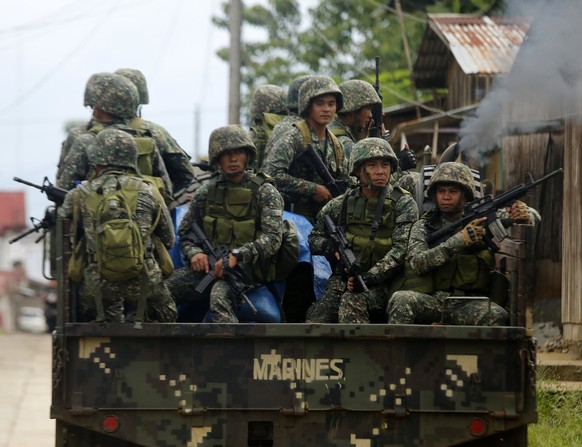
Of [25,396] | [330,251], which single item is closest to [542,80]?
[330,251]

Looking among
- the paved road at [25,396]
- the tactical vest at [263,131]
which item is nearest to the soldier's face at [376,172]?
the tactical vest at [263,131]

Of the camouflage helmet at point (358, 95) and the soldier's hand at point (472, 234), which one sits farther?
the camouflage helmet at point (358, 95)

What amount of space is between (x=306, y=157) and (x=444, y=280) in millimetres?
1907

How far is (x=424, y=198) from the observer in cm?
922

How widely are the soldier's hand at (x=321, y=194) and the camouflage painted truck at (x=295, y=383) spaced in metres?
2.28

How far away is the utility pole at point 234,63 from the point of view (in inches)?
869

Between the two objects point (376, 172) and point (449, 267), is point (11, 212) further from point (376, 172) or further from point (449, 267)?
point (449, 267)

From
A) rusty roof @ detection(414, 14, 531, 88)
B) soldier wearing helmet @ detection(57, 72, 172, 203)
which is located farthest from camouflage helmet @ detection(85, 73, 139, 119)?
rusty roof @ detection(414, 14, 531, 88)

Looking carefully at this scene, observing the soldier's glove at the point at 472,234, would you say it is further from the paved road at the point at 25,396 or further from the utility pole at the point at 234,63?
the utility pole at the point at 234,63

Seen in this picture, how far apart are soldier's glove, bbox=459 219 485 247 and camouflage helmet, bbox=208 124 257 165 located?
1.61 m

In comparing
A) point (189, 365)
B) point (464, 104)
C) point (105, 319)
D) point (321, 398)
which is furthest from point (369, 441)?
point (464, 104)

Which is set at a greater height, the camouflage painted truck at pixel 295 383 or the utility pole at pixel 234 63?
the utility pole at pixel 234 63

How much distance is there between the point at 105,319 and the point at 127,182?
835mm

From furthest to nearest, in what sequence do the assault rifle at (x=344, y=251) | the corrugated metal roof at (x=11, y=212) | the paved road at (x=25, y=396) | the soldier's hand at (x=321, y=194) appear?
the corrugated metal roof at (x=11, y=212)
the paved road at (x=25, y=396)
the soldier's hand at (x=321, y=194)
the assault rifle at (x=344, y=251)
